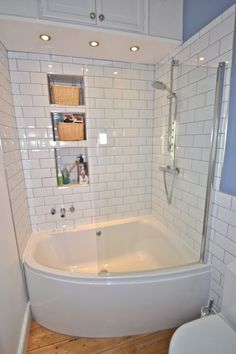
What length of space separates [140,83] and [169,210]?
140 centimetres

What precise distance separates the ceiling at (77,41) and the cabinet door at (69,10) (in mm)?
40

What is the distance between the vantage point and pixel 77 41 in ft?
4.92

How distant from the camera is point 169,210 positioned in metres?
1.97

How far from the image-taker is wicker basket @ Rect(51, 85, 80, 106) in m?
1.82

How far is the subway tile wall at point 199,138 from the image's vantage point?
49.2 inches

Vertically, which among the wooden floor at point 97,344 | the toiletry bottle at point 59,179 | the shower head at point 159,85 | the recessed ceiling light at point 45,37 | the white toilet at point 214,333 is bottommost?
the wooden floor at point 97,344

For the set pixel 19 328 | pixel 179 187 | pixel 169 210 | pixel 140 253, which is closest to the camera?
pixel 19 328

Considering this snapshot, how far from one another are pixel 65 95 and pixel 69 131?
13.6 inches

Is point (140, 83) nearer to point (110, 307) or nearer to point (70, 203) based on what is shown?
point (70, 203)

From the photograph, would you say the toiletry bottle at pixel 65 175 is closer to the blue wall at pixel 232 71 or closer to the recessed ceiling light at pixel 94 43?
the recessed ceiling light at pixel 94 43

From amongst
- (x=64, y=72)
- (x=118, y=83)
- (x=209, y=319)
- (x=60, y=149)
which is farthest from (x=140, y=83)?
(x=209, y=319)

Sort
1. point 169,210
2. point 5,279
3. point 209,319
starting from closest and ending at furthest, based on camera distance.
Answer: point 209,319 < point 5,279 < point 169,210

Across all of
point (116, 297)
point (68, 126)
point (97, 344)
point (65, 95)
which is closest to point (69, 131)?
point (68, 126)

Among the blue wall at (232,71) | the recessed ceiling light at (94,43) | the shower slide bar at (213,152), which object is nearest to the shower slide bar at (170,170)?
the shower slide bar at (213,152)
